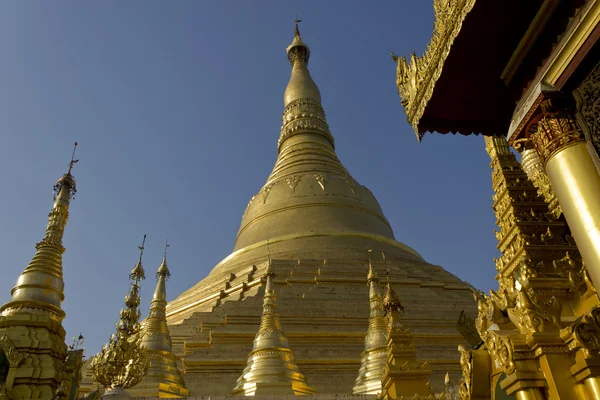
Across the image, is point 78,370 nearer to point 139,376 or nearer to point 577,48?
point 139,376

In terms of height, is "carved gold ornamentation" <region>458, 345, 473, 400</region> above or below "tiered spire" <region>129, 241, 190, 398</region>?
below

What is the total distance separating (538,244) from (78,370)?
636 cm

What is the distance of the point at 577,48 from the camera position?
3354mm

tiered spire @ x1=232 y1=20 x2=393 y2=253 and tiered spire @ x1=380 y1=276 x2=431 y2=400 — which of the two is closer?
tiered spire @ x1=380 y1=276 x2=431 y2=400

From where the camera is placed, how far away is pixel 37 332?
24.2 feet

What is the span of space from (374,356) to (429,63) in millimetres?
8550

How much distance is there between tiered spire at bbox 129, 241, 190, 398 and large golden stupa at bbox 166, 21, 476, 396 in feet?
3.31

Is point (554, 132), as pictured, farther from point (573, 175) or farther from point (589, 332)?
point (589, 332)

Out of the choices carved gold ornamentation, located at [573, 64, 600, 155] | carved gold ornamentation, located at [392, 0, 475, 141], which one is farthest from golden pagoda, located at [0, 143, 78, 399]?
carved gold ornamentation, located at [573, 64, 600, 155]

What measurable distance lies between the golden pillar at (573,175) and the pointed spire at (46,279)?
22.6 ft

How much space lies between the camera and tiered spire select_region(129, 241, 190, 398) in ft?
36.7

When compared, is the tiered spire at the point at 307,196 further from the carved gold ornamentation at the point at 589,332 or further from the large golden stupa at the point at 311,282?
the carved gold ornamentation at the point at 589,332

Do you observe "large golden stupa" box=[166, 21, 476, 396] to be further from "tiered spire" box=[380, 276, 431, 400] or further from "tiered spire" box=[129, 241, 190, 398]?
"tiered spire" box=[380, 276, 431, 400]

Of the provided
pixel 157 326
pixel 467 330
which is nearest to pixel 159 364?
pixel 157 326
